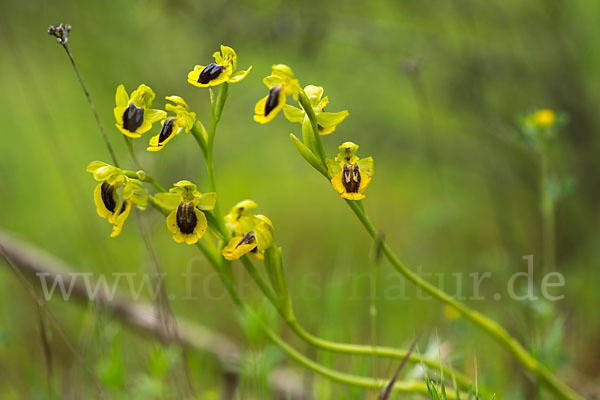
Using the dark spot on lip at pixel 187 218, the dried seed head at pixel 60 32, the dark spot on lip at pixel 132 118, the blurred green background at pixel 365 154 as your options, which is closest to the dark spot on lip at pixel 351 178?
the dark spot on lip at pixel 187 218

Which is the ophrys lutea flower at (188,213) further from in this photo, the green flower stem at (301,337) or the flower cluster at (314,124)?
the flower cluster at (314,124)

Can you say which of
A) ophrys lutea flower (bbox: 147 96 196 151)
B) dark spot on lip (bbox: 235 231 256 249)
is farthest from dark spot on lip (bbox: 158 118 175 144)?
dark spot on lip (bbox: 235 231 256 249)

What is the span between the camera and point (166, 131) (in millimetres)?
952

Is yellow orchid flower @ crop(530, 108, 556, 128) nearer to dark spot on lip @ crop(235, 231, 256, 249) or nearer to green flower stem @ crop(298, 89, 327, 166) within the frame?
green flower stem @ crop(298, 89, 327, 166)

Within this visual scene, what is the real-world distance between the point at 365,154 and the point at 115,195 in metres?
2.43

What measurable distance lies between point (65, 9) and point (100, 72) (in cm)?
50

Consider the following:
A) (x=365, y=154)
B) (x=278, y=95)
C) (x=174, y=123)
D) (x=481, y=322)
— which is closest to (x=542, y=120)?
(x=481, y=322)

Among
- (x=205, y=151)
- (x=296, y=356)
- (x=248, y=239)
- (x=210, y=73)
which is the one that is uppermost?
(x=210, y=73)

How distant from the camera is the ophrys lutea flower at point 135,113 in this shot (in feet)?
3.11

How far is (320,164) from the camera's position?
38.1 inches

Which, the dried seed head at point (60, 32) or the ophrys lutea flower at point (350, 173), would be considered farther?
the dried seed head at point (60, 32)

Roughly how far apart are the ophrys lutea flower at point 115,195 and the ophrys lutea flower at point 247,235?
18cm

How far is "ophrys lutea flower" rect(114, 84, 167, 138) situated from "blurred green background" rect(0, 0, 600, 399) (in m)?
0.75

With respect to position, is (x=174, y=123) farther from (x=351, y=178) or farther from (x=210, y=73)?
(x=351, y=178)
